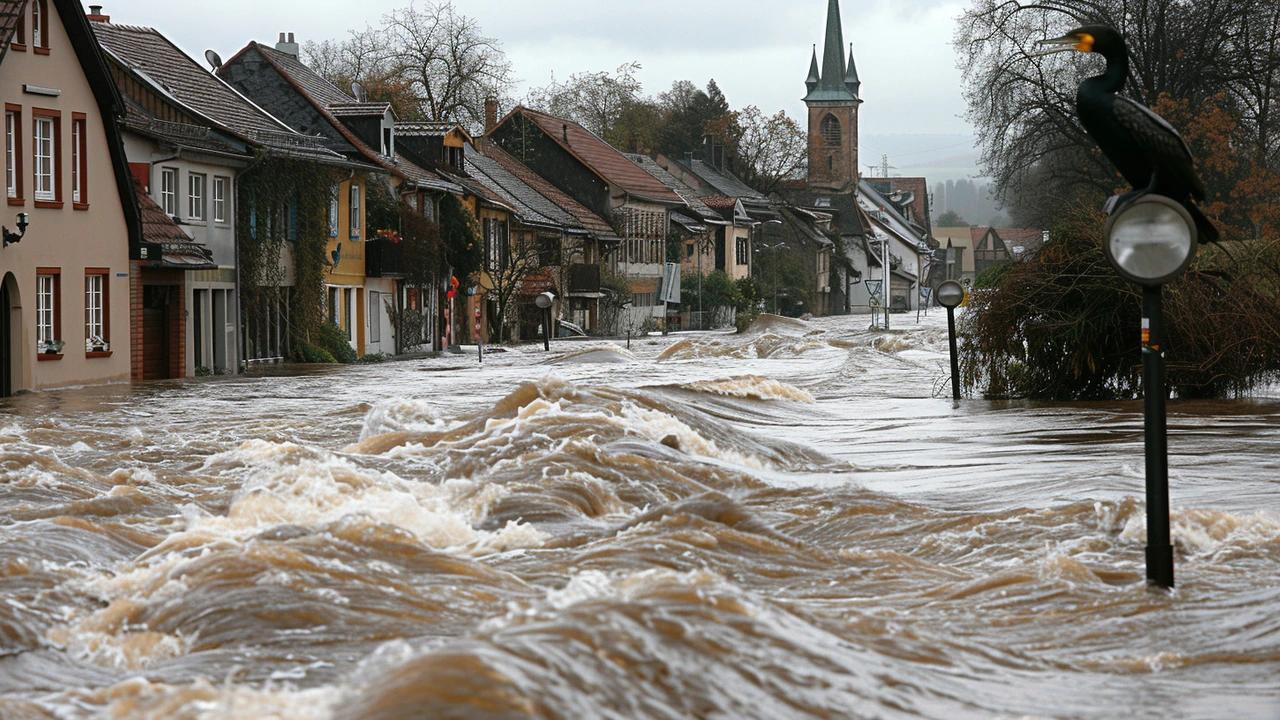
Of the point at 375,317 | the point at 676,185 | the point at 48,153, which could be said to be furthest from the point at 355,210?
the point at 676,185

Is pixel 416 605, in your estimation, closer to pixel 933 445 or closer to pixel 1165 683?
pixel 1165 683

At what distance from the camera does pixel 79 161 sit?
30000 mm

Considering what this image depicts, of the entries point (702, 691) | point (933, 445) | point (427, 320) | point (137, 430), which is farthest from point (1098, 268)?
point (427, 320)

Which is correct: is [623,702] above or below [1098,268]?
below

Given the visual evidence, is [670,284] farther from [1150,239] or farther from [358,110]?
[1150,239]

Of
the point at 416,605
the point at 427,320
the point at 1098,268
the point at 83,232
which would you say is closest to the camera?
the point at 416,605

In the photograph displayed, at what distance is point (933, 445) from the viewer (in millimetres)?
18312

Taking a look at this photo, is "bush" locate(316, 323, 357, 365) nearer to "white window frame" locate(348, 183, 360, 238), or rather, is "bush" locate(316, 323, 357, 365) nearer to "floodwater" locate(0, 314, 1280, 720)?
"white window frame" locate(348, 183, 360, 238)

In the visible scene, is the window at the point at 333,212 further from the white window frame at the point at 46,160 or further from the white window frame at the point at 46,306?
the white window frame at the point at 46,306

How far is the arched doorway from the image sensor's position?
1073 inches

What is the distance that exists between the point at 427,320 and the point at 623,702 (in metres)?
46.4

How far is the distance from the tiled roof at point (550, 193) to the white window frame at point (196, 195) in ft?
113

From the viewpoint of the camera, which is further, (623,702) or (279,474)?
(279,474)

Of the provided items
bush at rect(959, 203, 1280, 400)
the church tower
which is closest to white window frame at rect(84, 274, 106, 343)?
bush at rect(959, 203, 1280, 400)
